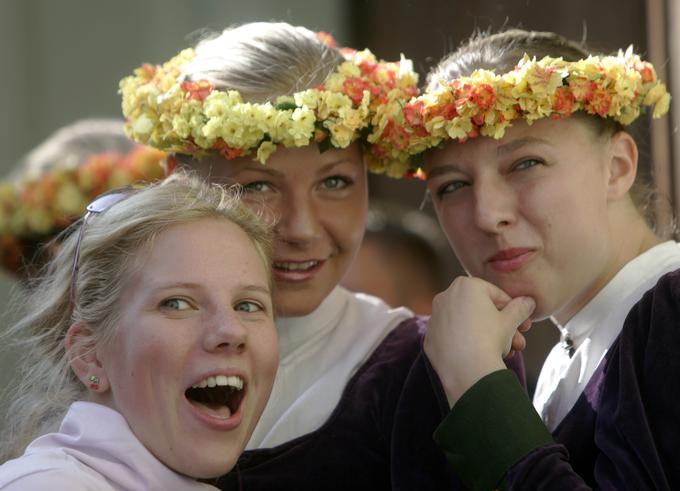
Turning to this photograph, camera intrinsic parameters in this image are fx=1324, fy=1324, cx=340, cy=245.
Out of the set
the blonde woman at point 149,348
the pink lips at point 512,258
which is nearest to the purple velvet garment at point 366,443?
the pink lips at point 512,258

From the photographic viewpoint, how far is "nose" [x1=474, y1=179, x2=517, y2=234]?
2.80 metres

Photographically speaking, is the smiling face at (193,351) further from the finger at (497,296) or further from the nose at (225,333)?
the finger at (497,296)

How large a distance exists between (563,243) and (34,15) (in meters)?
4.47

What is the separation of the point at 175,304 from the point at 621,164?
3.51 ft

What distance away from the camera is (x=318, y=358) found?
326cm

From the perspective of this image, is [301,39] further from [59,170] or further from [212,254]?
[59,170]

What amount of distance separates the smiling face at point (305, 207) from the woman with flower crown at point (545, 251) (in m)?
0.23

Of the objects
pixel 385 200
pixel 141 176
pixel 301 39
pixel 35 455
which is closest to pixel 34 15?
pixel 385 200

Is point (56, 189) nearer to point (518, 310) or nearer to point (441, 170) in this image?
point (441, 170)

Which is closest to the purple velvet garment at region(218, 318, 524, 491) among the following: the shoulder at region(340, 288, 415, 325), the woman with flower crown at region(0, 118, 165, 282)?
the shoulder at region(340, 288, 415, 325)

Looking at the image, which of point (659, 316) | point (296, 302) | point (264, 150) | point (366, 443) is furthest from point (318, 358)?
point (659, 316)

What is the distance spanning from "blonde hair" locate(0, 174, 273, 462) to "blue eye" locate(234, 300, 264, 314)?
136 mm

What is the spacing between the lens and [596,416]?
260 centimetres

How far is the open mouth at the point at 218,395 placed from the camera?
2.50 metres
